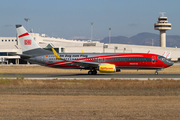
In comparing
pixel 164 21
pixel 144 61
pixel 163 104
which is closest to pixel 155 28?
pixel 164 21

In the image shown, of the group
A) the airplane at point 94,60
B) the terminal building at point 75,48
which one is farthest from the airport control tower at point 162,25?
the airplane at point 94,60

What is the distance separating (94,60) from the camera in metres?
38.8

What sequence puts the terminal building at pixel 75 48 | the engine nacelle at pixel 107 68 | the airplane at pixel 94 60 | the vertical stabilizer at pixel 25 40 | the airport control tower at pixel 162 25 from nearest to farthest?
1. the engine nacelle at pixel 107 68
2. the airplane at pixel 94 60
3. the vertical stabilizer at pixel 25 40
4. the terminal building at pixel 75 48
5. the airport control tower at pixel 162 25

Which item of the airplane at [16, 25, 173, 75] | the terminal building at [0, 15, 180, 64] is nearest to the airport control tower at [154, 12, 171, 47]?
the terminal building at [0, 15, 180, 64]

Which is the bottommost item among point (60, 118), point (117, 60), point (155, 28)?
point (60, 118)

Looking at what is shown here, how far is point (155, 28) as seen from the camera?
505ft

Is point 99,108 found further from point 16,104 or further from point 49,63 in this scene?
point 49,63

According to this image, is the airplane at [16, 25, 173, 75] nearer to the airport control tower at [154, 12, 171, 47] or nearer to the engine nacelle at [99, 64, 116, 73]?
the engine nacelle at [99, 64, 116, 73]

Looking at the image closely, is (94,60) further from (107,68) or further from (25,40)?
(25,40)

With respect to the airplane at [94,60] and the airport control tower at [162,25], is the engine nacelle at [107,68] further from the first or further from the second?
the airport control tower at [162,25]

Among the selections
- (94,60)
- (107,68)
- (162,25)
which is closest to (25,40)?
(94,60)

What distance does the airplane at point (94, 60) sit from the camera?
37031 mm

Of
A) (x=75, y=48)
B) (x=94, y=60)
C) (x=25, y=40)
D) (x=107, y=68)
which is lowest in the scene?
(x=107, y=68)

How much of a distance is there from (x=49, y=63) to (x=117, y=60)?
11.0 m
